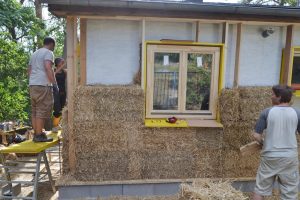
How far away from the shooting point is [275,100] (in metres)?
3.02

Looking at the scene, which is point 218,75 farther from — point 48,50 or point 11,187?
point 11,187

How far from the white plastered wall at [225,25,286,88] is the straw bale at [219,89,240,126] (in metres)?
0.46

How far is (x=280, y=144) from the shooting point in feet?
9.77

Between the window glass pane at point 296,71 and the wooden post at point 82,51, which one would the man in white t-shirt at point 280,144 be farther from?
the wooden post at point 82,51

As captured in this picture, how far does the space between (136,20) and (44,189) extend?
329 cm

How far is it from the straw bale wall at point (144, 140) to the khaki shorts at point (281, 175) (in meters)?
1.20

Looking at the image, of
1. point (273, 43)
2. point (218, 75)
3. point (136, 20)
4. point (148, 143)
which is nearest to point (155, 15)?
point (136, 20)

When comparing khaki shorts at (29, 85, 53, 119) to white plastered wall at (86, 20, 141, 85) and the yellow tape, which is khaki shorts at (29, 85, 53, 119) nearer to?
white plastered wall at (86, 20, 141, 85)

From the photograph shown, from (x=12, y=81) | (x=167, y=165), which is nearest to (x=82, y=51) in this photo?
(x=167, y=165)

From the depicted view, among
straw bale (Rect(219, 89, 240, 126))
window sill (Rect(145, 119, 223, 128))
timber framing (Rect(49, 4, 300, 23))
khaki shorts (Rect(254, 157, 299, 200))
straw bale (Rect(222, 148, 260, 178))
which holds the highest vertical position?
timber framing (Rect(49, 4, 300, 23))

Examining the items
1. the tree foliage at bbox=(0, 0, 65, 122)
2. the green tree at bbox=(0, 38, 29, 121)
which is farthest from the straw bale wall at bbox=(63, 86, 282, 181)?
the green tree at bbox=(0, 38, 29, 121)

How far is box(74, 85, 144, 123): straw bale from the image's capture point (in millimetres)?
3977

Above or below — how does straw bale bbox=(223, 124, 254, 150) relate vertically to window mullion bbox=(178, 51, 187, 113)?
below

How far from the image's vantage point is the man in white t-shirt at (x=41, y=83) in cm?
396
